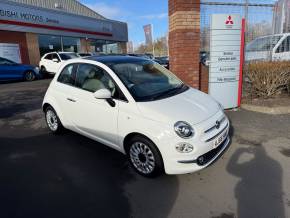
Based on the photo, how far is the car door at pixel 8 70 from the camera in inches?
530

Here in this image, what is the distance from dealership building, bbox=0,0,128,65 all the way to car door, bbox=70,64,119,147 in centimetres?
1566

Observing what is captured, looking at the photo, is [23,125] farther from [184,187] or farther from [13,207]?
[184,187]

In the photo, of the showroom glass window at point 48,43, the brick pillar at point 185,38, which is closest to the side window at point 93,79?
the brick pillar at point 185,38

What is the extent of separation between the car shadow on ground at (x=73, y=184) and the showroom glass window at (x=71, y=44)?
1884 cm

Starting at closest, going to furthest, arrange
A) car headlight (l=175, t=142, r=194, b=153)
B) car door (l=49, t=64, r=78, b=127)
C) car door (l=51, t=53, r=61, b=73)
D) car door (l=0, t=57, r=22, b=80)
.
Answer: car headlight (l=175, t=142, r=194, b=153) < car door (l=49, t=64, r=78, b=127) < car door (l=0, t=57, r=22, b=80) < car door (l=51, t=53, r=61, b=73)

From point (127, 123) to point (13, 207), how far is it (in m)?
1.69

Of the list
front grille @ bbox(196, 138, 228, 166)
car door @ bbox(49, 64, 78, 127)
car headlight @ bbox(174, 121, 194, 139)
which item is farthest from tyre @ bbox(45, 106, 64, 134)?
front grille @ bbox(196, 138, 228, 166)

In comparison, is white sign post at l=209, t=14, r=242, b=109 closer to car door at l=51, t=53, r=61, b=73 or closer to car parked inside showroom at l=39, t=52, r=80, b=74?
car parked inside showroom at l=39, t=52, r=80, b=74

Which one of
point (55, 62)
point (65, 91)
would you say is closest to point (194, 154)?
point (65, 91)

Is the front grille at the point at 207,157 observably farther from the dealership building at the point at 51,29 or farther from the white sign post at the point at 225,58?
the dealership building at the point at 51,29

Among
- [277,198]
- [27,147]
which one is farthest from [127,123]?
[27,147]

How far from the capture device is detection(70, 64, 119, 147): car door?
3.63 m

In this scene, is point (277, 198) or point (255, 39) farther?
point (255, 39)

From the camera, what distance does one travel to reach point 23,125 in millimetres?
5867
